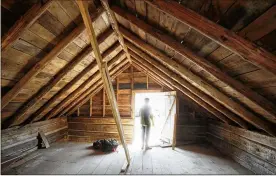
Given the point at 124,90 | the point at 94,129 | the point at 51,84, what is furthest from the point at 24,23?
the point at 94,129

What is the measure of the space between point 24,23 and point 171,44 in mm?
1852

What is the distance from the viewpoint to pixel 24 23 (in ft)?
5.81

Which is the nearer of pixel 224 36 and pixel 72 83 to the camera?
pixel 224 36

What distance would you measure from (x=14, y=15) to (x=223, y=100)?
11.1 ft

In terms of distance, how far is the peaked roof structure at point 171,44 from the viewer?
1360 mm

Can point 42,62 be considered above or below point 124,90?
above

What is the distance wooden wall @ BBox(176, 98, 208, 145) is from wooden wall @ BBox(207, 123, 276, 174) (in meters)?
0.63

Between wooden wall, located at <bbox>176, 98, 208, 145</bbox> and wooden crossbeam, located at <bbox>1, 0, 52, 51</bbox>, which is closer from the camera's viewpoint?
wooden crossbeam, located at <bbox>1, 0, 52, 51</bbox>

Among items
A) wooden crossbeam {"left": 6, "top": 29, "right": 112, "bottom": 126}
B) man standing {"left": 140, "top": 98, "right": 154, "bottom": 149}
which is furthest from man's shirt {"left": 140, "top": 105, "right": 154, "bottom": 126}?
wooden crossbeam {"left": 6, "top": 29, "right": 112, "bottom": 126}

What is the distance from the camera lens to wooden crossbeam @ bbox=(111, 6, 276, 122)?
6.84 feet

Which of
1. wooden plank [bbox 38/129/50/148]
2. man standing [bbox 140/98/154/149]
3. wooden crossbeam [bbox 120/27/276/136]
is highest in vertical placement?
wooden crossbeam [bbox 120/27/276/136]

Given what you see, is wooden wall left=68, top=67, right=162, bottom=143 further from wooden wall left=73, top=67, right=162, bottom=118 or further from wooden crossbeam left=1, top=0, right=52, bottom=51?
wooden crossbeam left=1, top=0, right=52, bottom=51

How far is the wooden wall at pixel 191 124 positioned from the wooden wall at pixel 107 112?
4.62 feet

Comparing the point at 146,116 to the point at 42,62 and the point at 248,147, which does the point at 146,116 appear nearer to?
the point at 248,147
